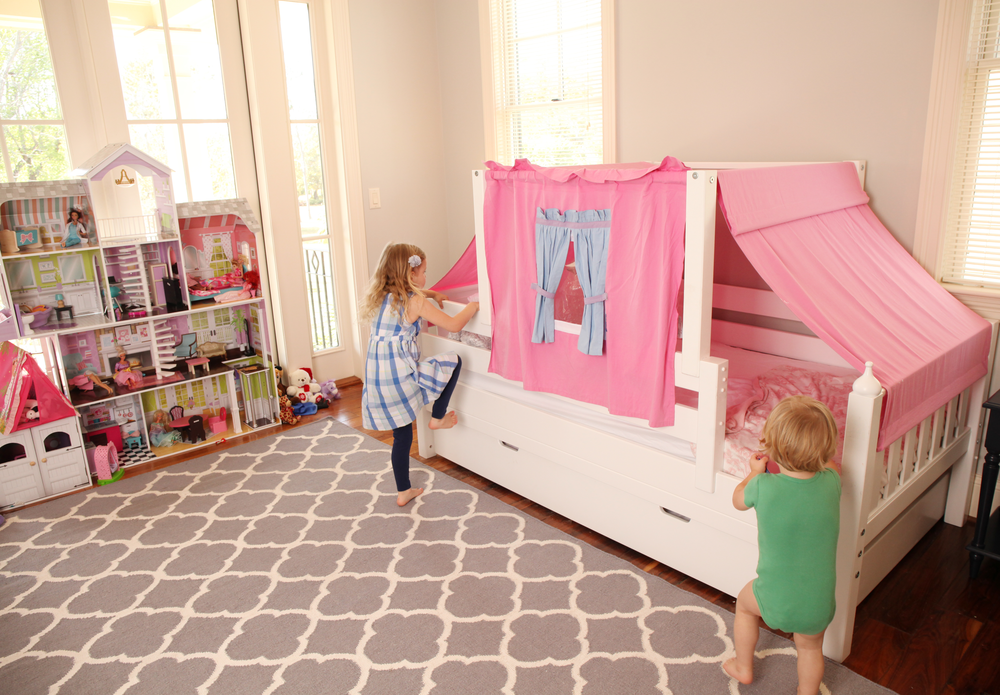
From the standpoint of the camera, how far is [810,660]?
174cm

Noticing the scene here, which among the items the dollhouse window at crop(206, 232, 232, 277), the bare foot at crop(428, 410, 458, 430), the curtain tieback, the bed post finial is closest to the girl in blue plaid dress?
the bare foot at crop(428, 410, 458, 430)

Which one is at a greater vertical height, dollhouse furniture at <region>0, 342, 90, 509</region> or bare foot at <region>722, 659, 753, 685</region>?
dollhouse furniture at <region>0, 342, 90, 509</region>

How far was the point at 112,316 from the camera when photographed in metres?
3.29

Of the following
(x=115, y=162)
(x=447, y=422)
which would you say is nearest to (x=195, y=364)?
(x=115, y=162)

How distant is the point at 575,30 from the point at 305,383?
2449 mm

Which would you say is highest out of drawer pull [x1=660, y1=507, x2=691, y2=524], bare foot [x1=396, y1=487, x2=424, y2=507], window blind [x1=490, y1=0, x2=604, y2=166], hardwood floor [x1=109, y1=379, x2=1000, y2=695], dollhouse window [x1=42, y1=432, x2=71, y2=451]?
window blind [x1=490, y1=0, x2=604, y2=166]

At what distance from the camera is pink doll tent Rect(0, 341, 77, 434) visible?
9.67 ft

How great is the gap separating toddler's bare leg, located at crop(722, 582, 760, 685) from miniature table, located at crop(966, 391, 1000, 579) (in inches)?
35.6

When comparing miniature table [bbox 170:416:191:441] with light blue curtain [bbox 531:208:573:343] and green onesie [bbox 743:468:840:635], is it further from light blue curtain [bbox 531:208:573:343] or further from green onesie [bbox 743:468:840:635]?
green onesie [bbox 743:468:840:635]

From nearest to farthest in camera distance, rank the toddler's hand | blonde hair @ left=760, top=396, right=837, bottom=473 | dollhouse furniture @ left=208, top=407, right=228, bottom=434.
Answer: blonde hair @ left=760, top=396, right=837, bottom=473
the toddler's hand
dollhouse furniture @ left=208, top=407, right=228, bottom=434

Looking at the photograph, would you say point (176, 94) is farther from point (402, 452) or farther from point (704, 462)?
point (704, 462)

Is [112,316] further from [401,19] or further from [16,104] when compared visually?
[401,19]

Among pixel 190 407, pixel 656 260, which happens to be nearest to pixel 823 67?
pixel 656 260

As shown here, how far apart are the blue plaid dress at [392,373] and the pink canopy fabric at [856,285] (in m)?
1.39
